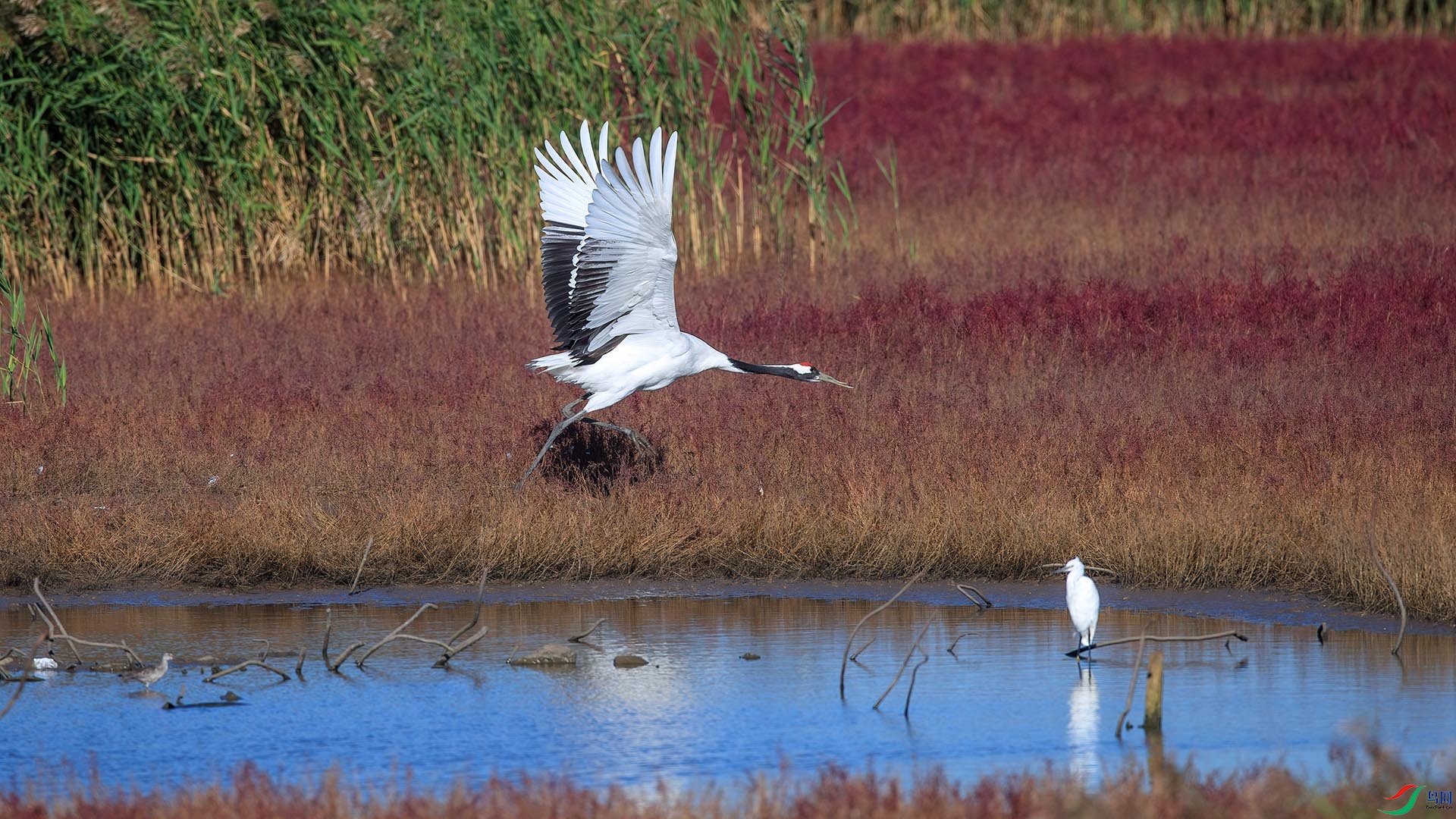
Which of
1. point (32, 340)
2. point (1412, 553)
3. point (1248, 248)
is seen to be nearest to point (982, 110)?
point (1248, 248)

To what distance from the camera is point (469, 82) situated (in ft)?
41.3

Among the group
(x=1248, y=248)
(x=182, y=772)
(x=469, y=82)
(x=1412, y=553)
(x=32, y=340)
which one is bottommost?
(x=182, y=772)

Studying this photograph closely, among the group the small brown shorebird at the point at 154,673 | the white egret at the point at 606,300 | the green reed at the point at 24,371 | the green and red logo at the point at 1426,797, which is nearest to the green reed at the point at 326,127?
the green reed at the point at 24,371

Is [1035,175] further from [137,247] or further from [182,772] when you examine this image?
[182,772]

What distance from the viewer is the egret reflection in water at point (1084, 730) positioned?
4977 mm

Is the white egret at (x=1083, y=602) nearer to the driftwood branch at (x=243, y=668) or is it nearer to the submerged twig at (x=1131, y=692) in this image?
the submerged twig at (x=1131, y=692)

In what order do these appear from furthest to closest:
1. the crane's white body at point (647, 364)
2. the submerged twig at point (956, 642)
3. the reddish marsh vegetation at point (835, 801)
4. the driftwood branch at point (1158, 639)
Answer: the crane's white body at point (647, 364) → the submerged twig at point (956, 642) → the driftwood branch at point (1158, 639) → the reddish marsh vegetation at point (835, 801)

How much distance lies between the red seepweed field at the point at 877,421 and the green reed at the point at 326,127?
0.56 m

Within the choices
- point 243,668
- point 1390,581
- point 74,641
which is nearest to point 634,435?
point 243,668

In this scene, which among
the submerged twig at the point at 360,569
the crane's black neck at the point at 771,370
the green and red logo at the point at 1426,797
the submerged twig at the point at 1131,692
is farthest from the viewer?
the crane's black neck at the point at 771,370

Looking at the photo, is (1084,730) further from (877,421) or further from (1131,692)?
(877,421)

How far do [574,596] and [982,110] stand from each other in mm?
14822

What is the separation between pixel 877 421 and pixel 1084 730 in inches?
153

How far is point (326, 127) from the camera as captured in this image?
1273 cm
